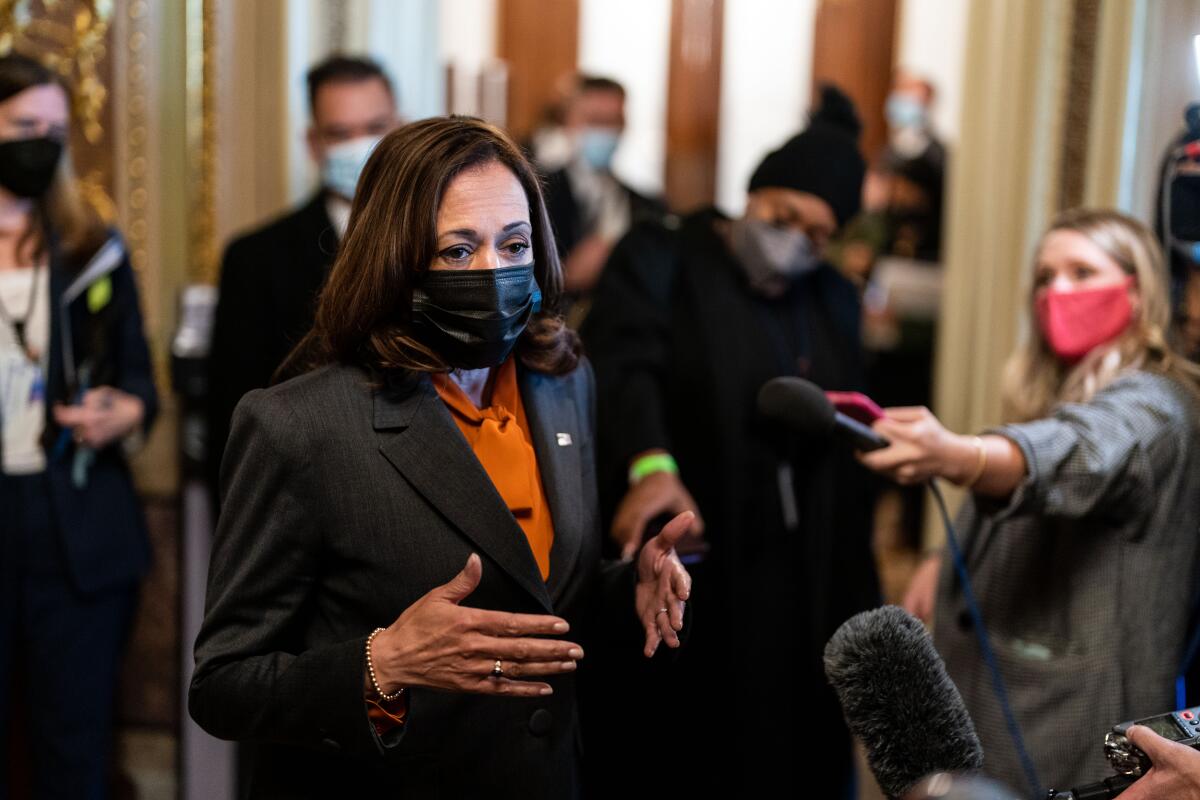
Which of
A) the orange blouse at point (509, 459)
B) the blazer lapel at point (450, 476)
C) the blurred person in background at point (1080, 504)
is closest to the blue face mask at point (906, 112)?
the blurred person in background at point (1080, 504)

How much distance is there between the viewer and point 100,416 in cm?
317

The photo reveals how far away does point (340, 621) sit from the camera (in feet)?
5.93

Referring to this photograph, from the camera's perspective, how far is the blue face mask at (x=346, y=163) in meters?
3.45

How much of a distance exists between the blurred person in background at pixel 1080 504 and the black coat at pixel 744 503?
64cm

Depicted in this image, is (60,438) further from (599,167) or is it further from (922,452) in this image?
(599,167)

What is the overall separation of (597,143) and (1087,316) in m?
2.91

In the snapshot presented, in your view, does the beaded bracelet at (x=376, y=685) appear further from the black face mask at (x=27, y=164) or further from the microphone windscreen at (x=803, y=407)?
the black face mask at (x=27, y=164)

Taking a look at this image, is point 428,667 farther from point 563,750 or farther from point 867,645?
point 867,645

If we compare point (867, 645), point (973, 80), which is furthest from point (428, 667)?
point (973, 80)

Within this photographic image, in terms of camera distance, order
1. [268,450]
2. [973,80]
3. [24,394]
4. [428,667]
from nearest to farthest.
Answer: [428,667], [268,450], [24,394], [973,80]

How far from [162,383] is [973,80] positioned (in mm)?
2605

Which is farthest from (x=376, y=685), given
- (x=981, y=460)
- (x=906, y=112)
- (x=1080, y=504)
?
(x=906, y=112)

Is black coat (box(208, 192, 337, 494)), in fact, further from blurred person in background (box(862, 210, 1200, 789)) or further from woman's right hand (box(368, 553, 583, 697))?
woman's right hand (box(368, 553, 583, 697))

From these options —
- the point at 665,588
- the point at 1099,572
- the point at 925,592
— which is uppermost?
the point at 665,588
